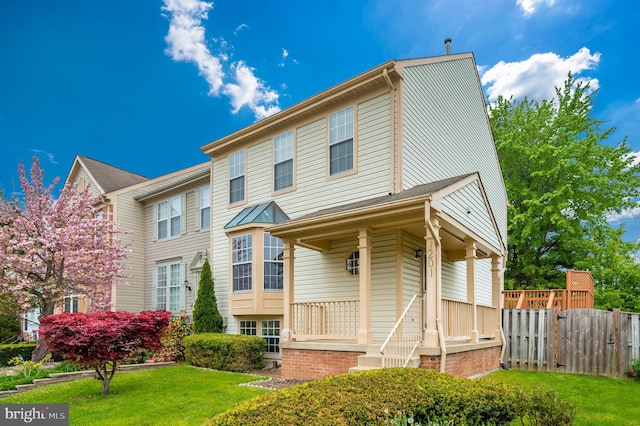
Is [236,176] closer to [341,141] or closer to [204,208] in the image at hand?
[204,208]

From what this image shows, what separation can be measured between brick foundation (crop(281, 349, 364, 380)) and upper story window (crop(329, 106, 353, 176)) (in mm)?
4557

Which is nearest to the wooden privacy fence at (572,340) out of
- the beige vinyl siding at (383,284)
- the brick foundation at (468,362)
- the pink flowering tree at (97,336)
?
the brick foundation at (468,362)

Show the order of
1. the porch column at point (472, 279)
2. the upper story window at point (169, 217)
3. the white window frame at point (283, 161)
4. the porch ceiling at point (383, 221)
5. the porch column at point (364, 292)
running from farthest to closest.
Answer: the upper story window at point (169, 217), the white window frame at point (283, 161), the porch column at point (472, 279), the porch column at point (364, 292), the porch ceiling at point (383, 221)

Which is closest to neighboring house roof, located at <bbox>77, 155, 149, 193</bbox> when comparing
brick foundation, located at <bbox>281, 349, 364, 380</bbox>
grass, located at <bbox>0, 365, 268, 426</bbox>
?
grass, located at <bbox>0, 365, 268, 426</bbox>

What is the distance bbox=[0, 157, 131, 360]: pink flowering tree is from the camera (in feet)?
47.4

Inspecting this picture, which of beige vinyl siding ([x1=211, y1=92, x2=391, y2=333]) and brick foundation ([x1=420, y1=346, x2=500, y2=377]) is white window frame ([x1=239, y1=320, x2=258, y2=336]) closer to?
beige vinyl siding ([x1=211, y1=92, x2=391, y2=333])

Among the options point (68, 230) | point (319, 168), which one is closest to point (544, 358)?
point (319, 168)

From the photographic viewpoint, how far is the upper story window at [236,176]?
1440 cm

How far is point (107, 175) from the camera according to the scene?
72.2 feet

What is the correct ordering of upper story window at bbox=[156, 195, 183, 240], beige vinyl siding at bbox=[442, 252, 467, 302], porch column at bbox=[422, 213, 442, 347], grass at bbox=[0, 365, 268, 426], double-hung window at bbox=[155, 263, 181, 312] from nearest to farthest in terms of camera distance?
grass at bbox=[0, 365, 268, 426] < porch column at bbox=[422, 213, 442, 347] < beige vinyl siding at bbox=[442, 252, 467, 302] < double-hung window at bbox=[155, 263, 181, 312] < upper story window at bbox=[156, 195, 183, 240]

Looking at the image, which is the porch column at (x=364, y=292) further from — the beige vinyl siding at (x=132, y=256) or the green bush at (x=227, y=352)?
the beige vinyl siding at (x=132, y=256)

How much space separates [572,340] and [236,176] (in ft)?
33.6

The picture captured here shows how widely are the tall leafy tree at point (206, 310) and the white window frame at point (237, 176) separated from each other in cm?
250

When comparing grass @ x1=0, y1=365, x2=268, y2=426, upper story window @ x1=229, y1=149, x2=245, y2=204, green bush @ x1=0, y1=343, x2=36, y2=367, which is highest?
upper story window @ x1=229, y1=149, x2=245, y2=204
